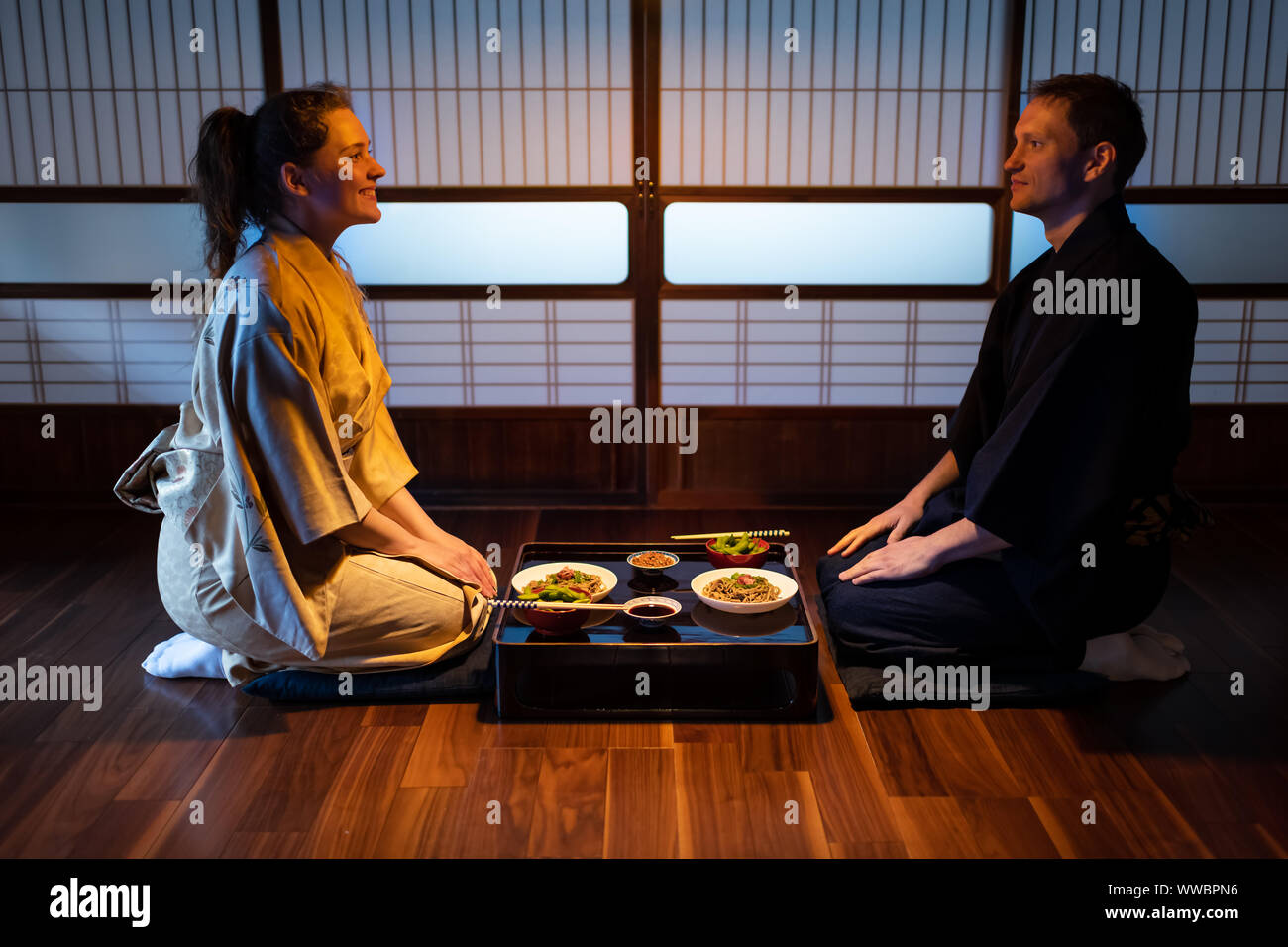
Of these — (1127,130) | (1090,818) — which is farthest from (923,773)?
(1127,130)

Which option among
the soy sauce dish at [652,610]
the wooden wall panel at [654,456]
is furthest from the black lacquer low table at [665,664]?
the wooden wall panel at [654,456]

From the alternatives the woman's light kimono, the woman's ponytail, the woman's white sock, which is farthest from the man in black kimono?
the woman's ponytail

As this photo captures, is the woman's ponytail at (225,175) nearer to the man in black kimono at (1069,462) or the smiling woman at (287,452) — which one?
the smiling woman at (287,452)

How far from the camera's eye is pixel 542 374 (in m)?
5.09

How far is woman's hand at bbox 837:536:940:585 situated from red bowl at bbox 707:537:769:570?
243mm

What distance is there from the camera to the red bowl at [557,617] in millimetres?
2945

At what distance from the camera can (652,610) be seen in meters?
3.06

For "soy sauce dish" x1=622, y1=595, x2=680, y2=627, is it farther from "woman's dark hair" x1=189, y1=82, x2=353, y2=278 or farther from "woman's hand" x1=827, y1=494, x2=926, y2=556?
"woman's dark hair" x1=189, y1=82, x2=353, y2=278

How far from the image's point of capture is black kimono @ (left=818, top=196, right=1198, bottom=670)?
114 inches

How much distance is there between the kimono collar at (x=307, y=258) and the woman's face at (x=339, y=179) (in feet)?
0.18

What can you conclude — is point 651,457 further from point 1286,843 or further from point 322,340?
point 1286,843

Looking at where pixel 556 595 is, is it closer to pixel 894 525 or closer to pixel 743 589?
pixel 743 589

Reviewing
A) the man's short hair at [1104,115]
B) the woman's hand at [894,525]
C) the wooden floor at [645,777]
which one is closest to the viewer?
the wooden floor at [645,777]

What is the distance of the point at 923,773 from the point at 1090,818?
395 mm
